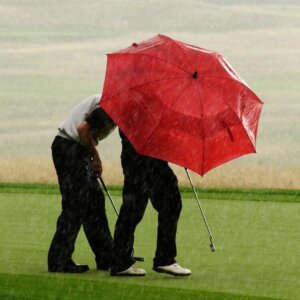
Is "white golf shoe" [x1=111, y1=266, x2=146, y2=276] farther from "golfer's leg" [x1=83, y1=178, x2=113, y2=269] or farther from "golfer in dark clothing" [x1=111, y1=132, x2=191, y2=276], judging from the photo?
"golfer's leg" [x1=83, y1=178, x2=113, y2=269]

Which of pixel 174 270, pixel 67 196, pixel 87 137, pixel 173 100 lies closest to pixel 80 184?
pixel 67 196

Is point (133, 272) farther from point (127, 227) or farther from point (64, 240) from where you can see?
point (64, 240)

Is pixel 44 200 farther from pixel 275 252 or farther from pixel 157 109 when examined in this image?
pixel 157 109

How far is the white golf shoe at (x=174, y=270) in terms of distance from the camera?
7586 millimetres

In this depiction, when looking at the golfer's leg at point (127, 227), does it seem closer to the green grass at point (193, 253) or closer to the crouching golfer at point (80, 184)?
the green grass at point (193, 253)

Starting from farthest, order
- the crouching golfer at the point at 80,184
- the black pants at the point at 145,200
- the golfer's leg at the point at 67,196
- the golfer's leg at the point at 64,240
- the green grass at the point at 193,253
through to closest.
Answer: the golfer's leg at the point at 64,240 → the golfer's leg at the point at 67,196 → the crouching golfer at the point at 80,184 → the black pants at the point at 145,200 → the green grass at the point at 193,253

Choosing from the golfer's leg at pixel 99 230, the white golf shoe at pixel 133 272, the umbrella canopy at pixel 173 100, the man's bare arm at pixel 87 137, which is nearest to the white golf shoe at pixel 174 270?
the white golf shoe at pixel 133 272

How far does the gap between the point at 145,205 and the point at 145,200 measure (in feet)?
0.25

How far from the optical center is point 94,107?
7715mm

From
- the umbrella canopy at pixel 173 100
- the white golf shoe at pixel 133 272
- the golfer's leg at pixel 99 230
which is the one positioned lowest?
the white golf shoe at pixel 133 272

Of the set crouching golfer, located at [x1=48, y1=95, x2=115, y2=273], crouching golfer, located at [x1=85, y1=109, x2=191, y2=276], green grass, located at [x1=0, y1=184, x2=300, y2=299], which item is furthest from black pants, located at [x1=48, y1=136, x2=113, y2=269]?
crouching golfer, located at [x1=85, y1=109, x2=191, y2=276]

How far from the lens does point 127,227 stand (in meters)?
7.72

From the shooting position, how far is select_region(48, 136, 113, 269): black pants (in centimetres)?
791

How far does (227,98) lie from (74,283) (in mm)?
1551
